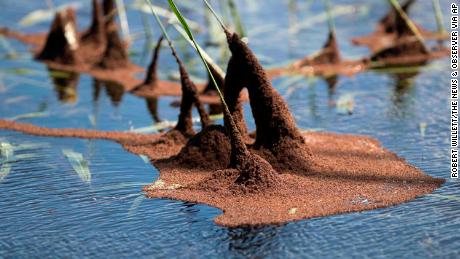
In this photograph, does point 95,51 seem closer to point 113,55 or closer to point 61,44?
point 61,44

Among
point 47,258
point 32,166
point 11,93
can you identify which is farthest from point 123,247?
point 11,93

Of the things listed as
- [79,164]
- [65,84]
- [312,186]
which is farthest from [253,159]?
[65,84]

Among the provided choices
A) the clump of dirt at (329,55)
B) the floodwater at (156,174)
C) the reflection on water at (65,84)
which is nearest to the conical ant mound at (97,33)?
the floodwater at (156,174)

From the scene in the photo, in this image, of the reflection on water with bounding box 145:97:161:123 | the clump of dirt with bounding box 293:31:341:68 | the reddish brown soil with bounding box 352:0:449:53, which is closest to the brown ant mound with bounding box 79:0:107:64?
the reflection on water with bounding box 145:97:161:123

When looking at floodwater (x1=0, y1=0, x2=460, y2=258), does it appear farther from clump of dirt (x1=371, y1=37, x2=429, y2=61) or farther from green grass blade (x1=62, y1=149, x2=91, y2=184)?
clump of dirt (x1=371, y1=37, x2=429, y2=61)

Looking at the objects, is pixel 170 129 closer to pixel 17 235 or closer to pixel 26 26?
pixel 17 235

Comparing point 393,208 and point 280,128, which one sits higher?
point 280,128
